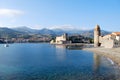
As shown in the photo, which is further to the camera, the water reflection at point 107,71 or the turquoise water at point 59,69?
the water reflection at point 107,71

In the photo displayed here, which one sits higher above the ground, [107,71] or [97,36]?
[97,36]

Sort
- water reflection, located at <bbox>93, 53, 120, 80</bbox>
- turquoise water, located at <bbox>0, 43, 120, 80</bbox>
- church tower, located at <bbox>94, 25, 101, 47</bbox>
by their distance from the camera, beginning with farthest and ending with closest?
church tower, located at <bbox>94, 25, 101, 47</bbox>, water reflection, located at <bbox>93, 53, 120, 80</bbox>, turquoise water, located at <bbox>0, 43, 120, 80</bbox>

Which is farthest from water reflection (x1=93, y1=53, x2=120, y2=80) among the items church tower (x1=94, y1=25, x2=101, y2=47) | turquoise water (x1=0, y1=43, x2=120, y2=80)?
church tower (x1=94, y1=25, x2=101, y2=47)

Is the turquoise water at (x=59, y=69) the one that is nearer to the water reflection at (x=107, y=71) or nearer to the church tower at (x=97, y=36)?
the water reflection at (x=107, y=71)

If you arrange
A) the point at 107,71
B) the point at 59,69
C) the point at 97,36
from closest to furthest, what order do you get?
the point at 107,71 < the point at 59,69 < the point at 97,36

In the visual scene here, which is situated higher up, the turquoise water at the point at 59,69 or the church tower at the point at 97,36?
the church tower at the point at 97,36

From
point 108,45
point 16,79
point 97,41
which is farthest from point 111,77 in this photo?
point 97,41

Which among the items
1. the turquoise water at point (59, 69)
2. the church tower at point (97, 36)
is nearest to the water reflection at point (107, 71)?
the turquoise water at point (59, 69)

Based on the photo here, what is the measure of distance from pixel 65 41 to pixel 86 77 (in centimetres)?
12823

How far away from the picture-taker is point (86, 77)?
22.5m

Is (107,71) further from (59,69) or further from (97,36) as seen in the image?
(97,36)

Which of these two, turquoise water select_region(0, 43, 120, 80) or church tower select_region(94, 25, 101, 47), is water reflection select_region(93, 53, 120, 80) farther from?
church tower select_region(94, 25, 101, 47)

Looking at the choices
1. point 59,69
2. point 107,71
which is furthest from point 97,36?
point 107,71

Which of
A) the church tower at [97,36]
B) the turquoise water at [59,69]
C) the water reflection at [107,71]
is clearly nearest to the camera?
the turquoise water at [59,69]
